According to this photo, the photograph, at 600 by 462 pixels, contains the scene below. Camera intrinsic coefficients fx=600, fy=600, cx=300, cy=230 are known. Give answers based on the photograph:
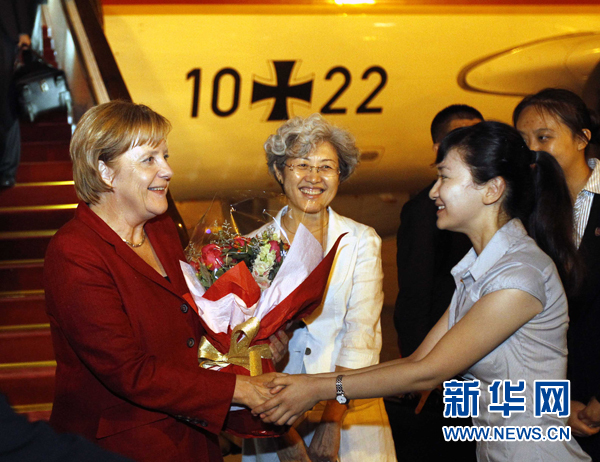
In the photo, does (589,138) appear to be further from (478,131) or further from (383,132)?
(383,132)

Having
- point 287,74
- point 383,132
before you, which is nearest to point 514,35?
point 383,132

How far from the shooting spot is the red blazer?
1.54 meters

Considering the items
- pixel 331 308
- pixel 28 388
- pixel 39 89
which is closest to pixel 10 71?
pixel 39 89

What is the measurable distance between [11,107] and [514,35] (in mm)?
4278

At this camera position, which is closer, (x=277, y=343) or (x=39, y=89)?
→ (x=277, y=343)

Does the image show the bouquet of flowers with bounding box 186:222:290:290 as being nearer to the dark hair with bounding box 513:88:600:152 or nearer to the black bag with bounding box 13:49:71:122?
the dark hair with bounding box 513:88:600:152

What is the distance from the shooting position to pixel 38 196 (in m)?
3.89

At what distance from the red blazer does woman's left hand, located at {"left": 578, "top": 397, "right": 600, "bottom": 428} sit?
3.82 ft

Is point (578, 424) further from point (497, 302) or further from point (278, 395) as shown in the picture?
point (278, 395)

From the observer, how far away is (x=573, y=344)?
2.20 meters

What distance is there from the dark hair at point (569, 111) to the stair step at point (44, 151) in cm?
324

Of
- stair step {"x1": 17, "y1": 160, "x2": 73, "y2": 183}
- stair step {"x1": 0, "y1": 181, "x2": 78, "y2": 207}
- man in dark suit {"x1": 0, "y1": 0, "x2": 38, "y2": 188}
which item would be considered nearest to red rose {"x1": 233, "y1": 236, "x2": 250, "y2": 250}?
stair step {"x1": 0, "y1": 181, "x2": 78, "y2": 207}

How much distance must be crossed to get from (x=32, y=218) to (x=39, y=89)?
0.97 metres

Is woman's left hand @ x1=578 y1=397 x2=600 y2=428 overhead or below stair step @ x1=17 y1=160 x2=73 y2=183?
below
